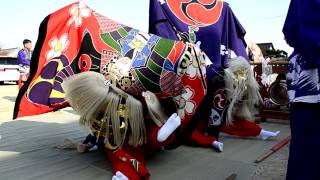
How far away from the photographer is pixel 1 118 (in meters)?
4.70

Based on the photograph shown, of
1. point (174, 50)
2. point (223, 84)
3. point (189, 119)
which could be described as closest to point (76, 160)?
point (189, 119)

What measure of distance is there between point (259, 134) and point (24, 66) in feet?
16.1

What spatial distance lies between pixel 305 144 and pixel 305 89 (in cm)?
24

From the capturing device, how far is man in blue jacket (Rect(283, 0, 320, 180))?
54.2 inches

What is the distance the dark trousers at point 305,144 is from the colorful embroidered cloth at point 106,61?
110 centimetres

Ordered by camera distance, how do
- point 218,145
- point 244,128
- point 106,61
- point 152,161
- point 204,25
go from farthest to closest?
point 244,128, point 204,25, point 218,145, point 152,161, point 106,61

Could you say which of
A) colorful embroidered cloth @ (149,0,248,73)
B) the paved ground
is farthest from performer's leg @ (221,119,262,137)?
colorful embroidered cloth @ (149,0,248,73)

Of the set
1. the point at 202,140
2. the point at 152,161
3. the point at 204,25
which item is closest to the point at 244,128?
the point at 202,140

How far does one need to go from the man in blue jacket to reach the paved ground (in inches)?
38.7

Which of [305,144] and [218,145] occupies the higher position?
[305,144]

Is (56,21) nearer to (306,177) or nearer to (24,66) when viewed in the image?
(306,177)

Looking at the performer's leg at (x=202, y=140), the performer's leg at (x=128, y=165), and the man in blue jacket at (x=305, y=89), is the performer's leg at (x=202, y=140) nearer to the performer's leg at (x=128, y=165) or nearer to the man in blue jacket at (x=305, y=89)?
the performer's leg at (x=128, y=165)

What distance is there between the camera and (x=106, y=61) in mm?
2449

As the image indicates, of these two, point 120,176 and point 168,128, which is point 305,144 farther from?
point 120,176
